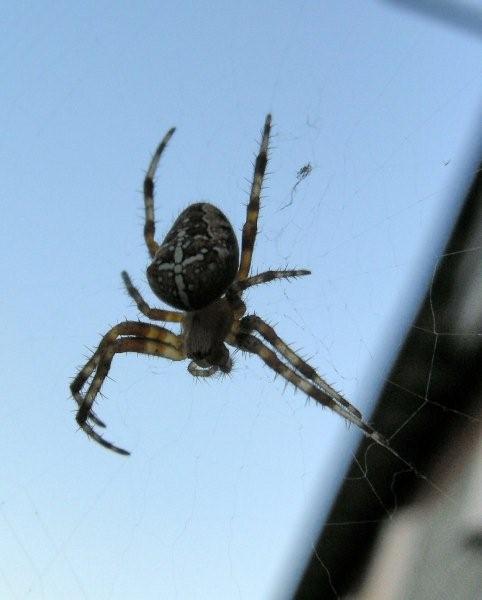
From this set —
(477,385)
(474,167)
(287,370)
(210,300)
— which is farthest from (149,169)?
(477,385)

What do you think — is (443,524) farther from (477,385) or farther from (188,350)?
(188,350)

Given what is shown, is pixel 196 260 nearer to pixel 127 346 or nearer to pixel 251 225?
pixel 251 225

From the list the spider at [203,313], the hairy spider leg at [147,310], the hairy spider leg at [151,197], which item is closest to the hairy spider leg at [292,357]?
the spider at [203,313]

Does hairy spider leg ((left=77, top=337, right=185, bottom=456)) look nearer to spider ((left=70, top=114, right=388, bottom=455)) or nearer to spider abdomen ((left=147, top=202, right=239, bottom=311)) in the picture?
spider ((left=70, top=114, right=388, bottom=455))

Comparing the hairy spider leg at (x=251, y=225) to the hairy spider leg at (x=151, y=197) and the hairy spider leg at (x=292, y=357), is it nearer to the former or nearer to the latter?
the hairy spider leg at (x=292, y=357)

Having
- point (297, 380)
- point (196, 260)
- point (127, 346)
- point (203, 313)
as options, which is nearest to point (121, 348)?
point (127, 346)

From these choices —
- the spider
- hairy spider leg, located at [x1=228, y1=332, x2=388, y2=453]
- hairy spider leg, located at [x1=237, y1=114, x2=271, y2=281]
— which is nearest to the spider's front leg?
the spider
